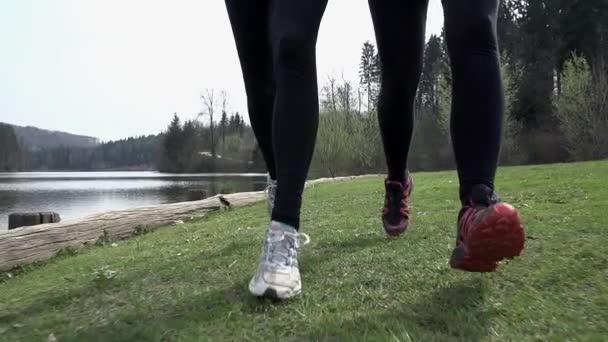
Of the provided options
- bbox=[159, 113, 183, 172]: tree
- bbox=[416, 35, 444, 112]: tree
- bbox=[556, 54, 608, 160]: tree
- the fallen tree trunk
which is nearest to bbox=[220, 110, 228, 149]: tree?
bbox=[159, 113, 183, 172]: tree

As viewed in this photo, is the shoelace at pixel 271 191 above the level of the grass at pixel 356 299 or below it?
above

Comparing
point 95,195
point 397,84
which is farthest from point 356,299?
point 95,195

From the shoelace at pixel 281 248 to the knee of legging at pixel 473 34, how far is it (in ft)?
2.54

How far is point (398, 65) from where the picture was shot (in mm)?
2254

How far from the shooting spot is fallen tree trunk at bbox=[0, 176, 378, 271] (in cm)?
411

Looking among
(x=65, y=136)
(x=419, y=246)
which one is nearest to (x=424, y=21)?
(x=419, y=246)

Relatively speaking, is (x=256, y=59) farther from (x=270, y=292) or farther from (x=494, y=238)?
(x=494, y=238)

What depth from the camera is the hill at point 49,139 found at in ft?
456

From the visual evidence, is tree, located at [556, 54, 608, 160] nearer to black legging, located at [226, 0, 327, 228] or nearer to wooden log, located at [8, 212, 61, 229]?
wooden log, located at [8, 212, 61, 229]

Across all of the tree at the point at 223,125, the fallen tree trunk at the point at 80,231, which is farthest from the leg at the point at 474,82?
the tree at the point at 223,125

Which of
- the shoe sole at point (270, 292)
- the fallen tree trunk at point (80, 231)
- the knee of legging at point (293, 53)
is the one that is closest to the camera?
the shoe sole at point (270, 292)

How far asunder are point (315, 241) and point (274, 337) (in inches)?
Result: 50.4

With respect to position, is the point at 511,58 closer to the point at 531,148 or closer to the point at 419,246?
the point at 531,148

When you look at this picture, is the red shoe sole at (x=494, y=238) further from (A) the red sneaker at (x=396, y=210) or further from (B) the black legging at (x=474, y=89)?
(A) the red sneaker at (x=396, y=210)
